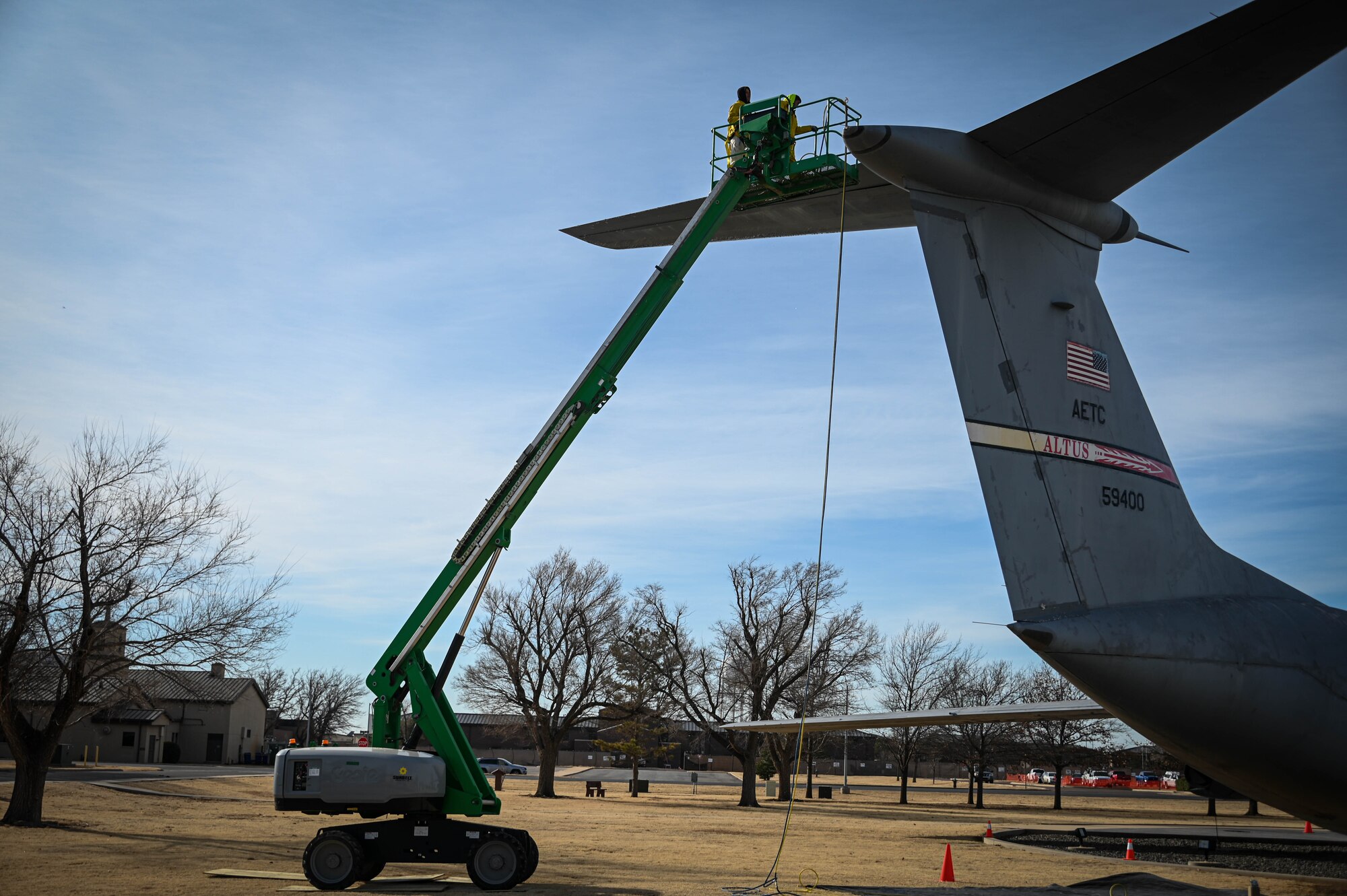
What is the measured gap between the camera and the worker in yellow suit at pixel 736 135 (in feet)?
38.6

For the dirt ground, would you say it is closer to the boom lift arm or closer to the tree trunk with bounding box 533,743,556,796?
the boom lift arm

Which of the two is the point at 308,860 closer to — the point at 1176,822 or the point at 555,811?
the point at 555,811

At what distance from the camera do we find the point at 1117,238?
8.65 m

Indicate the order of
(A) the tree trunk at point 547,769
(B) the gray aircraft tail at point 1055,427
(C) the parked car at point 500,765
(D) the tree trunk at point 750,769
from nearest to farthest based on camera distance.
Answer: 1. (B) the gray aircraft tail at point 1055,427
2. (D) the tree trunk at point 750,769
3. (A) the tree trunk at point 547,769
4. (C) the parked car at point 500,765

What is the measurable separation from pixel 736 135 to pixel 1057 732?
40.4 meters

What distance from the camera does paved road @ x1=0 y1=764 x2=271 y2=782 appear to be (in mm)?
34250

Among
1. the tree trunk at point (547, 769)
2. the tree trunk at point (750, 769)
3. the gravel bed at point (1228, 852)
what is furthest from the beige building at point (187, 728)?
the gravel bed at point (1228, 852)

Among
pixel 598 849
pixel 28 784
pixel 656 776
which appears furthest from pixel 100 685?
pixel 656 776

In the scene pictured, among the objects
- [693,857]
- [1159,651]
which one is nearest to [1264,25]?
[1159,651]

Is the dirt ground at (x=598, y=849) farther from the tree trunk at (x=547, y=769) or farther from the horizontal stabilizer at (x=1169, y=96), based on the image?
the horizontal stabilizer at (x=1169, y=96)

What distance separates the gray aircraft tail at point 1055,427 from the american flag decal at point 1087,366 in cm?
1

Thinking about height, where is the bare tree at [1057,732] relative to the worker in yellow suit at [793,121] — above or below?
below

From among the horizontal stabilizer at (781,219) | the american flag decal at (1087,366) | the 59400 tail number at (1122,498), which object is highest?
the horizontal stabilizer at (781,219)

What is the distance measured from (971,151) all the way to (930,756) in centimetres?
4736
